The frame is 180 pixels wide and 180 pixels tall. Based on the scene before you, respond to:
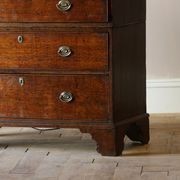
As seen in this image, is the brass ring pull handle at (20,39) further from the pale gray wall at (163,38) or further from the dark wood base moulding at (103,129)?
the pale gray wall at (163,38)

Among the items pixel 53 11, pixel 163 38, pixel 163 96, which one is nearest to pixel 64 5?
pixel 53 11

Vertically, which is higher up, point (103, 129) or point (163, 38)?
point (163, 38)

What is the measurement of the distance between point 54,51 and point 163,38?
0.92m

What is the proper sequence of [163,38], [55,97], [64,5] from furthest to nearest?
[163,38], [55,97], [64,5]

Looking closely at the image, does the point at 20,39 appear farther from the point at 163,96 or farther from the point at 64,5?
the point at 163,96

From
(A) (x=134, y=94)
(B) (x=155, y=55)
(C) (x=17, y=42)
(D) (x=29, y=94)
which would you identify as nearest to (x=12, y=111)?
(D) (x=29, y=94)

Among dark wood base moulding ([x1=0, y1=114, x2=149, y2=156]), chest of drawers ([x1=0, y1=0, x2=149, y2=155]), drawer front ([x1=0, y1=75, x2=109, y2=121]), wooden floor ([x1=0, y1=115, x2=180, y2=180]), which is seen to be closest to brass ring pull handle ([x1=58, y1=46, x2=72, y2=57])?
chest of drawers ([x1=0, y1=0, x2=149, y2=155])

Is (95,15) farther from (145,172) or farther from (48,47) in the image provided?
(145,172)

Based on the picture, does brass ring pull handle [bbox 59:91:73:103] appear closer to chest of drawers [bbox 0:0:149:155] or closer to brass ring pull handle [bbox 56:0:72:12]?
chest of drawers [bbox 0:0:149:155]

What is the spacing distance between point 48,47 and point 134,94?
0.47 meters

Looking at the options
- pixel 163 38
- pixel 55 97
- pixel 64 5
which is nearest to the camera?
pixel 64 5

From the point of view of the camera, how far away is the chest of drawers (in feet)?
9.66

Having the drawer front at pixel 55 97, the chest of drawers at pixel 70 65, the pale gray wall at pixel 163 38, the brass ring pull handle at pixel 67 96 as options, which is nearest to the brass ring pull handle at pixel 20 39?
the chest of drawers at pixel 70 65

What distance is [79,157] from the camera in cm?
305
